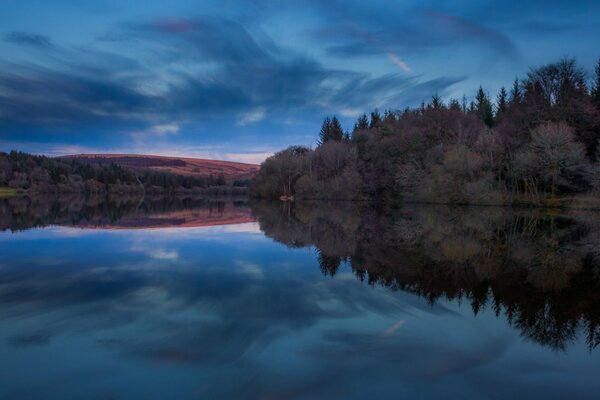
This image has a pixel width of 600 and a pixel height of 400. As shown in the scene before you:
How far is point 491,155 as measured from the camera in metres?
58.4

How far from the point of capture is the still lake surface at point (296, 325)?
6082 millimetres

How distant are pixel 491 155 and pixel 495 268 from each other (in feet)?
157

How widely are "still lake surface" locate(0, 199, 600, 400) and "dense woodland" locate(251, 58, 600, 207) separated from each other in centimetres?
3951

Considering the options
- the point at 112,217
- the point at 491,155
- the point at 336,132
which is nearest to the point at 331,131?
the point at 336,132

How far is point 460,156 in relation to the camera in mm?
57938

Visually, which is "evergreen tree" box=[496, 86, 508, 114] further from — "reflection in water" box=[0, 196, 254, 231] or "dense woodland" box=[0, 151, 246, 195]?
"dense woodland" box=[0, 151, 246, 195]

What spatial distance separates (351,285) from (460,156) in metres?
50.4

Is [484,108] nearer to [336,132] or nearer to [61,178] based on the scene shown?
[336,132]

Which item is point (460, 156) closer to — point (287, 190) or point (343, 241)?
point (343, 241)

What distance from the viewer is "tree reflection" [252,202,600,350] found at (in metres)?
9.67

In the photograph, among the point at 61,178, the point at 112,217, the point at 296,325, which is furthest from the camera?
the point at 61,178

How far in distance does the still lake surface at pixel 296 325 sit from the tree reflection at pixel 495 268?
0.25 ft

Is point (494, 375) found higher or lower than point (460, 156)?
lower

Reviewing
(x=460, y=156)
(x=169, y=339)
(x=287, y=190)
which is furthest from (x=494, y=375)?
(x=287, y=190)
